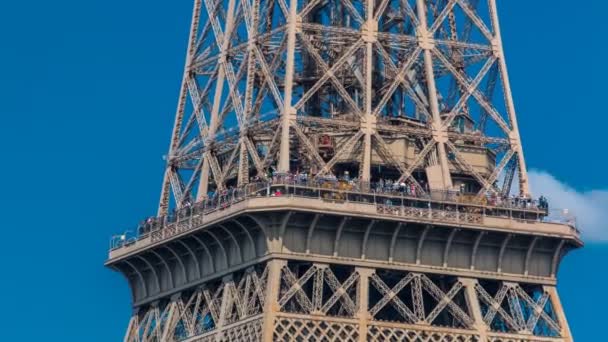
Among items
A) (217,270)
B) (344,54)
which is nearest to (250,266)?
(217,270)

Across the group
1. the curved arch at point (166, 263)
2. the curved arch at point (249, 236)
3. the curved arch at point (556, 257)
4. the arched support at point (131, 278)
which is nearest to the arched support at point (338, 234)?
the curved arch at point (249, 236)

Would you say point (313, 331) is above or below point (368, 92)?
below

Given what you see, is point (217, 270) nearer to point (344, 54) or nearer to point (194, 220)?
point (194, 220)

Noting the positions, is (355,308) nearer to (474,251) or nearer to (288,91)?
(474,251)

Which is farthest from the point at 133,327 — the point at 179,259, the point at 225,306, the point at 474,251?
the point at 474,251

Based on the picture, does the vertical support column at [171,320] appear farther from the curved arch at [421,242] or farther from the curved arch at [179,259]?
the curved arch at [421,242]

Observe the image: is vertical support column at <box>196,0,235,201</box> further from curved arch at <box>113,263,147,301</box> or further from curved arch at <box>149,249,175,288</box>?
curved arch at <box>113,263,147,301</box>
